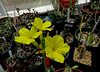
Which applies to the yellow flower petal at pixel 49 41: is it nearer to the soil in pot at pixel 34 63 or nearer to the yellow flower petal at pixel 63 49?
the yellow flower petal at pixel 63 49

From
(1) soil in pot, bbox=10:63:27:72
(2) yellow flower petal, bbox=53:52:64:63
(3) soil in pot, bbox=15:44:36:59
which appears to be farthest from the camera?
(3) soil in pot, bbox=15:44:36:59

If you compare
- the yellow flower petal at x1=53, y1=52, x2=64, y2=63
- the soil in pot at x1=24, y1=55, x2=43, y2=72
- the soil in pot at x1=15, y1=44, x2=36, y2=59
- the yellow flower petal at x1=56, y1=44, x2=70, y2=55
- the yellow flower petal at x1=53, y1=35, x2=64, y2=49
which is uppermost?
the yellow flower petal at x1=53, y1=35, x2=64, y2=49

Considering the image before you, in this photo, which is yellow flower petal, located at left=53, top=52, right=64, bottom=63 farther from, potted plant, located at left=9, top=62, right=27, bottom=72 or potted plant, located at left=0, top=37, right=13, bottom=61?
potted plant, located at left=0, top=37, right=13, bottom=61

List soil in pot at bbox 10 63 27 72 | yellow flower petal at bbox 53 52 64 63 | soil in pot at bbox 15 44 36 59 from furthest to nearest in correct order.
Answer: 1. soil in pot at bbox 15 44 36 59
2. soil in pot at bbox 10 63 27 72
3. yellow flower petal at bbox 53 52 64 63

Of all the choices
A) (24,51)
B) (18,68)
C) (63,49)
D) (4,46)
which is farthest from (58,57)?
(4,46)

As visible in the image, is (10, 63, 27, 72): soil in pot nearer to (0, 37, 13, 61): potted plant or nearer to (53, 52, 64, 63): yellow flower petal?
(0, 37, 13, 61): potted plant

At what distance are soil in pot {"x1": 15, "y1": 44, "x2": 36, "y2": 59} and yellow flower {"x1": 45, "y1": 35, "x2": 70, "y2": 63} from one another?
76cm

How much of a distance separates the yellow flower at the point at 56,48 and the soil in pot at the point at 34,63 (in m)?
0.71

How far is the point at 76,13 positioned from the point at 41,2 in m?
0.78

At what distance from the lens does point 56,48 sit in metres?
0.50

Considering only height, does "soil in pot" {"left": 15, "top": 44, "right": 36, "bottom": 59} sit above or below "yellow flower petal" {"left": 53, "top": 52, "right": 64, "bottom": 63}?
below

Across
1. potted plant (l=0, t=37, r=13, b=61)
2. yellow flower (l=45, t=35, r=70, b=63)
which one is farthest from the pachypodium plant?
potted plant (l=0, t=37, r=13, b=61)

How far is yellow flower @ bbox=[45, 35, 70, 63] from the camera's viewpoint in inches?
17.4

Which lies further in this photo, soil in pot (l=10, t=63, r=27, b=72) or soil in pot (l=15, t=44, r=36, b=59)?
soil in pot (l=15, t=44, r=36, b=59)
